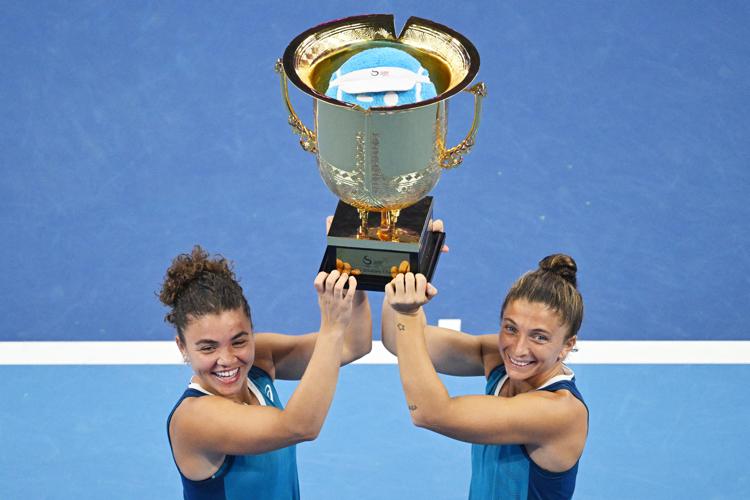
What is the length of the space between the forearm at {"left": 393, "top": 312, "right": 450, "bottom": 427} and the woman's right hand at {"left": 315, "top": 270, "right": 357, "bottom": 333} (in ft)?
0.54

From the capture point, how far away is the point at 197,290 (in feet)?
11.3

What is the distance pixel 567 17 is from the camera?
7.39 meters

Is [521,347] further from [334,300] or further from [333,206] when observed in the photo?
[333,206]

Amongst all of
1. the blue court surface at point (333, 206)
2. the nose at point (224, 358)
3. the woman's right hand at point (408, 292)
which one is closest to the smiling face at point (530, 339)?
the woman's right hand at point (408, 292)

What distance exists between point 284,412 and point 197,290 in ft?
1.48

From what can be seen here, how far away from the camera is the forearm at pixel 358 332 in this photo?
Result: 153 inches

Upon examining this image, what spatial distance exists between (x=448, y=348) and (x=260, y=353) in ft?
2.07

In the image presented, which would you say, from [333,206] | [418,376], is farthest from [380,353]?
[418,376]

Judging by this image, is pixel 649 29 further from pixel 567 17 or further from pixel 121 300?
pixel 121 300

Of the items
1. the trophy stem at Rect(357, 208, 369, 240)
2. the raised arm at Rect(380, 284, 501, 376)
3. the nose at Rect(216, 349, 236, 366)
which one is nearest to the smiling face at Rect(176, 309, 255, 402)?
the nose at Rect(216, 349, 236, 366)

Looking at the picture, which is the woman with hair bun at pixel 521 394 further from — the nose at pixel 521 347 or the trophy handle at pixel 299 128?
the trophy handle at pixel 299 128

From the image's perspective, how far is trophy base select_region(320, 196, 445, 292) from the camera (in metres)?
3.59

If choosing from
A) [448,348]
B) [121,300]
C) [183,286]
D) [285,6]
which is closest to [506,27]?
[285,6]

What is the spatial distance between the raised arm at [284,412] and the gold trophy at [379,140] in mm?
194
